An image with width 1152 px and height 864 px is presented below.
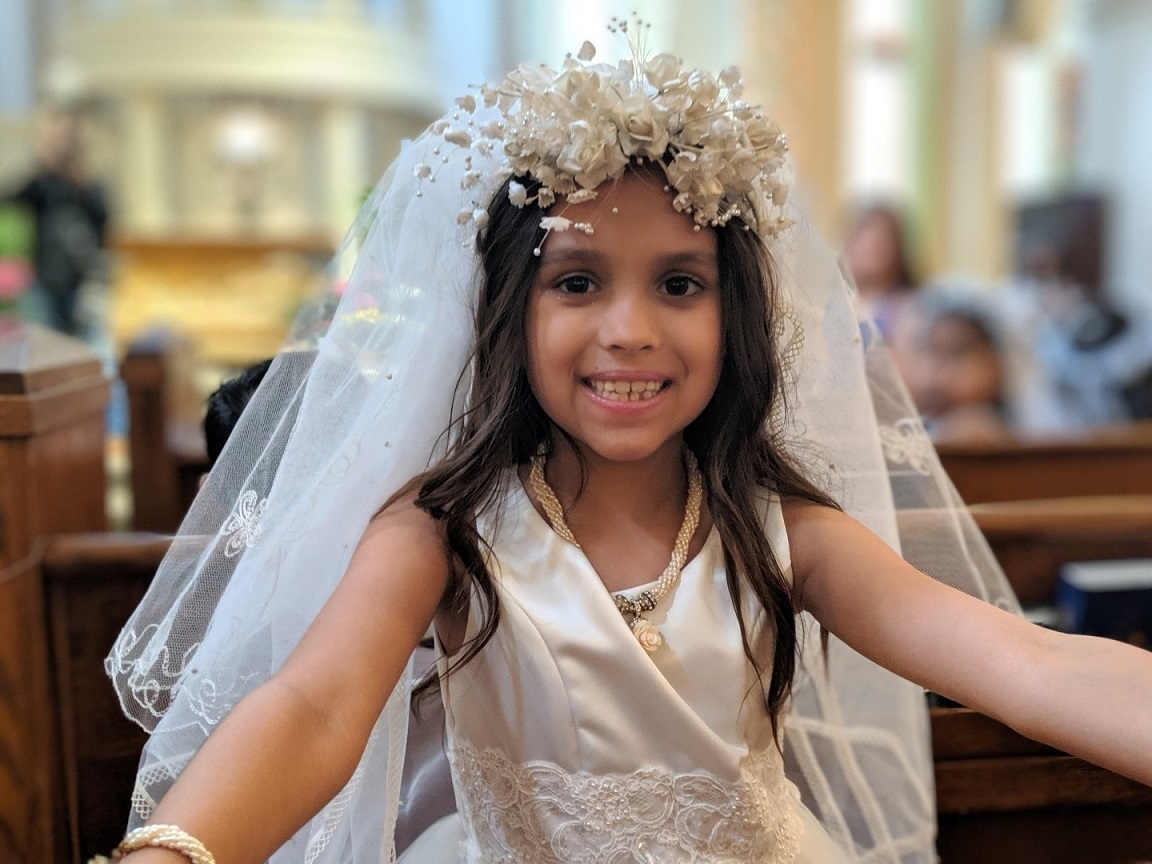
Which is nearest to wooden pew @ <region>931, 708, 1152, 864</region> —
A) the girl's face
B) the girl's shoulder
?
the girl's face

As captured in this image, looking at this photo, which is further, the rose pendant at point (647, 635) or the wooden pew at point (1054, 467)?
the wooden pew at point (1054, 467)

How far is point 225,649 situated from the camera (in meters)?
1.21

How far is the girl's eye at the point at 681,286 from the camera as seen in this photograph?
3.99 ft

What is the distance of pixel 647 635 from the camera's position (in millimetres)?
1209

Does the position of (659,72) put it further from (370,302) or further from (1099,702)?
(1099,702)

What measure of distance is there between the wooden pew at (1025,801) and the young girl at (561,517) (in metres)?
0.34

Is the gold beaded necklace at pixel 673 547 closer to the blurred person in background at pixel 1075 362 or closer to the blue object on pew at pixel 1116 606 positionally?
the blue object on pew at pixel 1116 606

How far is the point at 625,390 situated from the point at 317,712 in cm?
47

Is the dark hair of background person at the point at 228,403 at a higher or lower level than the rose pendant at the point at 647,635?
higher

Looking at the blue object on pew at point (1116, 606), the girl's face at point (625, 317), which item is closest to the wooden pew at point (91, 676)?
the girl's face at point (625, 317)

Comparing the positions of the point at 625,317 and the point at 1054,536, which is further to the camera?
the point at 1054,536

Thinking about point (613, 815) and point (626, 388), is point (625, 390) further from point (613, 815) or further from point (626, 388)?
point (613, 815)

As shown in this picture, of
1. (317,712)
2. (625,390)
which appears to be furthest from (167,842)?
(625,390)

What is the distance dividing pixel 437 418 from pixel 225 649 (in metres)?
0.36
